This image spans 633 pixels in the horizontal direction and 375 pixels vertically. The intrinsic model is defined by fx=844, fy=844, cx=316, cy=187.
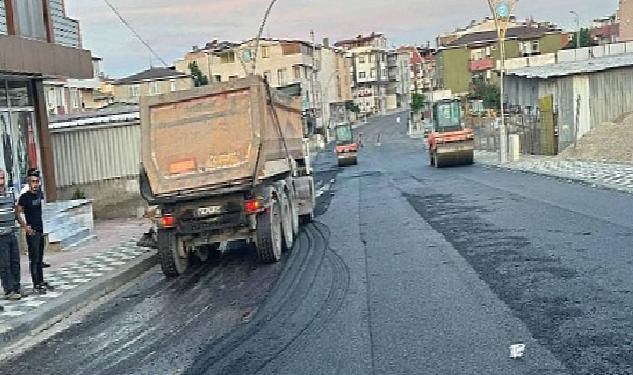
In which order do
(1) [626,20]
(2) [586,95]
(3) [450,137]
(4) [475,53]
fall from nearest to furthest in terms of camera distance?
(3) [450,137] < (2) [586,95] < (1) [626,20] < (4) [475,53]

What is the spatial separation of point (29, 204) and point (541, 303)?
7.65 m

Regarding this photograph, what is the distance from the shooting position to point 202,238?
1404 cm

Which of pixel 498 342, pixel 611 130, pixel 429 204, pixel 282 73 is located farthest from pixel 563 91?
pixel 282 73

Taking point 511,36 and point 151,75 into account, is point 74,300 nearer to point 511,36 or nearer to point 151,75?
point 151,75

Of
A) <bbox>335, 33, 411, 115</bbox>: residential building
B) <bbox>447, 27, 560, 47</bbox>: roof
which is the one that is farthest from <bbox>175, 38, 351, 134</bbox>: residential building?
<bbox>335, 33, 411, 115</bbox>: residential building

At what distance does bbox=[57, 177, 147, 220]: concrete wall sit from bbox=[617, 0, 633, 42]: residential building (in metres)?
85.8

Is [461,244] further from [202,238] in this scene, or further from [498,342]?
[498,342]

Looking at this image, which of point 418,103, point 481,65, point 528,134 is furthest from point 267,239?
point 481,65

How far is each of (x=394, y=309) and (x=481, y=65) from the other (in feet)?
346

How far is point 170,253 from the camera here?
13781 millimetres

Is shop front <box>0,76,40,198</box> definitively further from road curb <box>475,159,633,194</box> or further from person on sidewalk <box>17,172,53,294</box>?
road curb <box>475,159,633,194</box>

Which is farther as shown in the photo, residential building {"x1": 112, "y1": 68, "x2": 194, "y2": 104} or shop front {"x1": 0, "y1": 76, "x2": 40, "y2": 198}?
residential building {"x1": 112, "y1": 68, "x2": 194, "y2": 104}

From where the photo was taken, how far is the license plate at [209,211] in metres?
13.6

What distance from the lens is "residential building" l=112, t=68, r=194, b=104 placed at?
99500mm
